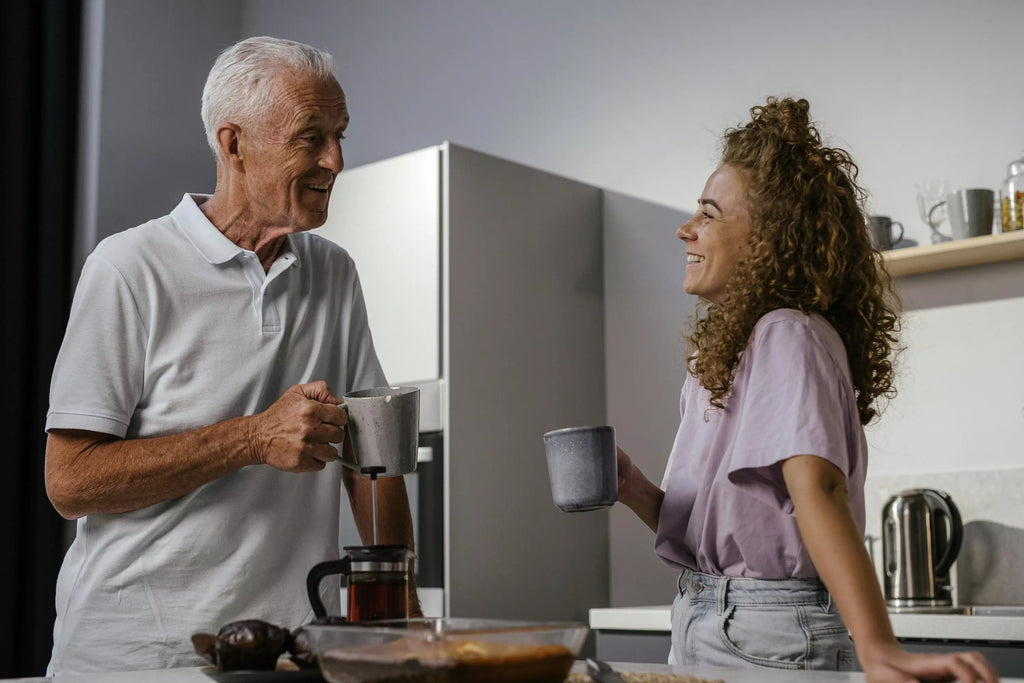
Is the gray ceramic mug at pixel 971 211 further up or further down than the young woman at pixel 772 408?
further up

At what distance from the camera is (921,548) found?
2393 mm

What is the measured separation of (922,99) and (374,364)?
1688 millimetres

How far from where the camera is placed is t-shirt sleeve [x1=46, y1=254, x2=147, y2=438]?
1453mm

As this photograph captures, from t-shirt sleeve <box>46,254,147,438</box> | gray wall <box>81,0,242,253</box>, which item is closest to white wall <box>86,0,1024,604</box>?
gray wall <box>81,0,242,253</box>

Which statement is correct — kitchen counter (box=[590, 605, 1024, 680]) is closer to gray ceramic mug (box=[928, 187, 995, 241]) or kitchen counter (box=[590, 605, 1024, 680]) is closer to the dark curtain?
gray ceramic mug (box=[928, 187, 995, 241])

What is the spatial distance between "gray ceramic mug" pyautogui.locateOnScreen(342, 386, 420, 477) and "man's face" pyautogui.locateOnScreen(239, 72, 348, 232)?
0.48 metres

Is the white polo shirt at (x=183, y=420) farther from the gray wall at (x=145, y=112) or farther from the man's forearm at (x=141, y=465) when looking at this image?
the gray wall at (x=145, y=112)

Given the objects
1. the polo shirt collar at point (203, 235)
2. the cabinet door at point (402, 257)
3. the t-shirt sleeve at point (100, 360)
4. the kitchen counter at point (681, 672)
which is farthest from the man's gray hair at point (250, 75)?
the cabinet door at point (402, 257)

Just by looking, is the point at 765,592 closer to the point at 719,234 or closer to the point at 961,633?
the point at 719,234

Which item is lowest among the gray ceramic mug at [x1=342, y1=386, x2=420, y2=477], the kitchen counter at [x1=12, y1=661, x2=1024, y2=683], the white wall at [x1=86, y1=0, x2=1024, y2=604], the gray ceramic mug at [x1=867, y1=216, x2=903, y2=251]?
the kitchen counter at [x1=12, y1=661, x2=1024, y2=683]

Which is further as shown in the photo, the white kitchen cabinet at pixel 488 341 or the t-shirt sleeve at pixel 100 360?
the white kitchen cabinet at pixel 488 341

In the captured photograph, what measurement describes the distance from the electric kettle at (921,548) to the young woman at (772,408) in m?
1.05

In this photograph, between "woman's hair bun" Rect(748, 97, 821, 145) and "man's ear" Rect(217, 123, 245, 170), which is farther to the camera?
"man's ear" Rect(217, 123, 245, 170)

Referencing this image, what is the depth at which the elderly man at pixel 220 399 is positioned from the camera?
1438 millimetres
